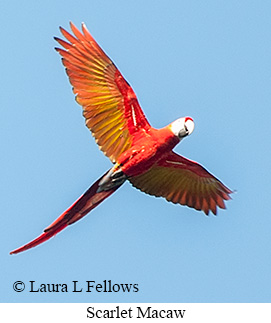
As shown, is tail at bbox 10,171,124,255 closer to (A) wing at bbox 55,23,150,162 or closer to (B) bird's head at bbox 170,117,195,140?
(A) wing at bbox 55,23,150,162

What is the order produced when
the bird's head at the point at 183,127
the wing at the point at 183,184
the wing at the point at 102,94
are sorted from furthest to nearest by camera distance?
the wing at the point at 183,184 → the wing at the point at 102,94 → the bird's head at the point at 183,127

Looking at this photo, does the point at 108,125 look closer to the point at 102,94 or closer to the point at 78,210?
the point at 102,94

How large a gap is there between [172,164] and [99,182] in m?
1.08

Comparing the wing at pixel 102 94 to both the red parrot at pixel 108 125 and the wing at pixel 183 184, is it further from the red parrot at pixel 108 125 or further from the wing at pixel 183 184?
the wing at pixel 183 184

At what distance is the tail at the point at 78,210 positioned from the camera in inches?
427

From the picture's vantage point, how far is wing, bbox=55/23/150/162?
10758 mm

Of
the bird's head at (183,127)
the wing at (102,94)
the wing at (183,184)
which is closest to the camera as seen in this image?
the bird's head at (183,127)

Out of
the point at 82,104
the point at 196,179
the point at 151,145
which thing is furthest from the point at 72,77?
the point at 196,179

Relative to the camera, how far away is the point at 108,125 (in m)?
10.8

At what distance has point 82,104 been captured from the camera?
10727mm

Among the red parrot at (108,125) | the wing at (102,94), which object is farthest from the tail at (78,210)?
the wing at (102,94)

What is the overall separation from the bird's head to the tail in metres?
0.86

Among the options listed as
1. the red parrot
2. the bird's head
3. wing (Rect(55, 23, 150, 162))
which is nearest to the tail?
the red parrot

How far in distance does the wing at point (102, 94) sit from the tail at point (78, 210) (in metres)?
0.41
